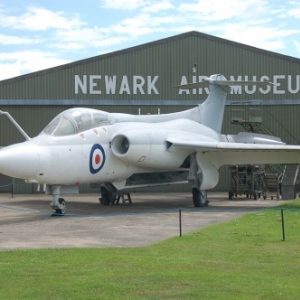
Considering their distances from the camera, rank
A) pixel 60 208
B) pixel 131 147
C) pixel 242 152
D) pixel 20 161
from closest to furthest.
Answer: pixel 20 161 < pixel 60 208 < pixel 131 147 < pixel 242 152

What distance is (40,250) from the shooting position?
1036cm

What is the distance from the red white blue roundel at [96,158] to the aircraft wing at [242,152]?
9.01ft

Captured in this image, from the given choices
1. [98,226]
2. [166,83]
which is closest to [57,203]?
[98,226]

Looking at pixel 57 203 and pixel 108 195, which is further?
pixel 108 195

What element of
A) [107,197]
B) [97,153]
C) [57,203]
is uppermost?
[97,153]

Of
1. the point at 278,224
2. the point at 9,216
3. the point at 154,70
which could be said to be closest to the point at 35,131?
the point at 154,70

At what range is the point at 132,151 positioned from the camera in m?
18.5

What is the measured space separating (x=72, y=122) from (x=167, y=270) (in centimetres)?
965

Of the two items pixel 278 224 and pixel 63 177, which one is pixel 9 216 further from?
pixel 278 224

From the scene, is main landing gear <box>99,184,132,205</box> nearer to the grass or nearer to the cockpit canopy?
the cockpit canopy

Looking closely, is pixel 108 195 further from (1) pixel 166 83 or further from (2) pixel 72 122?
(1) pixel 166 83

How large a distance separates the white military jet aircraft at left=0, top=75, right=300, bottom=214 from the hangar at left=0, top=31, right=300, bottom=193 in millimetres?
6394

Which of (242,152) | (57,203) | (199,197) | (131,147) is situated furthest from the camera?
(242,152)

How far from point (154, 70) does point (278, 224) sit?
1819cm
